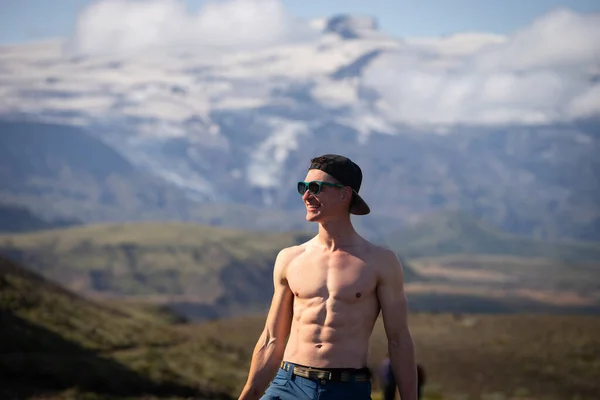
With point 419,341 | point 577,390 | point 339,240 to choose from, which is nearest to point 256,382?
point 339,240

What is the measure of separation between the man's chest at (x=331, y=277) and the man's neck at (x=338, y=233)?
0.45 ft

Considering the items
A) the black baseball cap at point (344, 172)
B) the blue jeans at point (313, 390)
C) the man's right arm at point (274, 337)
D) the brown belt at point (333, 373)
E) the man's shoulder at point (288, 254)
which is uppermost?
the black baseball cap at point (344, 172)

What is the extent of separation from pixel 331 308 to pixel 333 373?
64cm

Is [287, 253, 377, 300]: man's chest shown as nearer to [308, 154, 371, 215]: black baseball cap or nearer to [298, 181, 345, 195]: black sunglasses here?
[308, 154, 371, 215]: black baseball cap

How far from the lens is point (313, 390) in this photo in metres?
10.1

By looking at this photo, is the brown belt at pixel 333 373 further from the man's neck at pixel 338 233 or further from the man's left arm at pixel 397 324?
the man's neck at pixel 338 233

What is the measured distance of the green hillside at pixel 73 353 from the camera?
29281mm

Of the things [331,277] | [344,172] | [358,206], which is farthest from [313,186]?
[331,277]

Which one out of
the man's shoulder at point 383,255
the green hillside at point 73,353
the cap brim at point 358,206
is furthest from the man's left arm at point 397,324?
the green hillside at point 73,353

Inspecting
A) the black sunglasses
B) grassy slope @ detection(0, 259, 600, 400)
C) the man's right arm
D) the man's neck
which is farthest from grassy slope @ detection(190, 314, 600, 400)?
the black sunglasses

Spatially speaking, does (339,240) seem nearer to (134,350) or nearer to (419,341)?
(134,350)

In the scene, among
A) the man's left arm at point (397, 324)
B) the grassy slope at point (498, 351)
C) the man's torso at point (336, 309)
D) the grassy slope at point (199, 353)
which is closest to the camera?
the man's left arm at point (397, 324)

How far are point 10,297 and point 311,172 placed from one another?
116 ft

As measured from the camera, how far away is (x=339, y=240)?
35.0 ft
